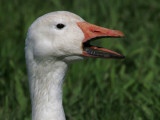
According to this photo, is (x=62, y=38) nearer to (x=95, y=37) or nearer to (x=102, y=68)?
(x=95, y=37)

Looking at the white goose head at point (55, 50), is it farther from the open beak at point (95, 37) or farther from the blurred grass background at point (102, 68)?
the blurred grass background at point (102, 68)

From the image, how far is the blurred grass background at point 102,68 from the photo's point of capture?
4383 mm

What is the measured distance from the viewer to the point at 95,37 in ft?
10.7

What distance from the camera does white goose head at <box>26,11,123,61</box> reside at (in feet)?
10.5

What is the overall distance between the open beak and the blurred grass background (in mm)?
1172

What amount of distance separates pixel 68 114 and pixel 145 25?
8.59ft

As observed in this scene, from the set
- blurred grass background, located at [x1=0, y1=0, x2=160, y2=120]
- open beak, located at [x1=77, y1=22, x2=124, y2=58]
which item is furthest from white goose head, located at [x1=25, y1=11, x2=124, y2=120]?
blurred grass background, located at [x1=0, y1=0, x2=160, y2=120]

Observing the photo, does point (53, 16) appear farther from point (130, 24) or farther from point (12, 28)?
point (130, 24)

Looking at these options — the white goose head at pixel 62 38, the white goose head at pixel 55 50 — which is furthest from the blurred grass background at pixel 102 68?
the white goose head at pixel 62 38

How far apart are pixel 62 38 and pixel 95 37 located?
256 millimetres

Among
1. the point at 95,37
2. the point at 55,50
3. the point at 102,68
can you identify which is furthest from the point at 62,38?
the point at 102,68

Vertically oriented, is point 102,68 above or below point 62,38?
below

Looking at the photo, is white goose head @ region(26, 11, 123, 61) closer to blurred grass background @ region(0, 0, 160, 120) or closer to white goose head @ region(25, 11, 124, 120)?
white goose head @ region(25, 11, 124, 120)

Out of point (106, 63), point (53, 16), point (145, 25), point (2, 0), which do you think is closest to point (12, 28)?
point (2, 0)
